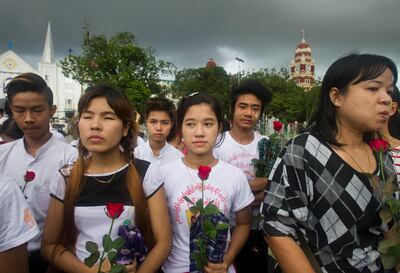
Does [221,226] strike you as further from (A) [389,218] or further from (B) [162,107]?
(B) [162,107]

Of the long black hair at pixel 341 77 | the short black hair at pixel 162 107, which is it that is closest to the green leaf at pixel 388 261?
the long black hair at pixel 341 77

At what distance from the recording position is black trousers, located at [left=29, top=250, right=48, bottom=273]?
2.04m

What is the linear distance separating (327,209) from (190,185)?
85 centimetres

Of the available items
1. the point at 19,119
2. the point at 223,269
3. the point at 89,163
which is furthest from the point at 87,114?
the point at 223,269

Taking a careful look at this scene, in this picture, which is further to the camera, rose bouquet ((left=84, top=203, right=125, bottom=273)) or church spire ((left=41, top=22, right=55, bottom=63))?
church spire ((left=41, top=22, right=55, bottom=63))

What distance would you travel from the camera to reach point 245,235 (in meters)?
2.17

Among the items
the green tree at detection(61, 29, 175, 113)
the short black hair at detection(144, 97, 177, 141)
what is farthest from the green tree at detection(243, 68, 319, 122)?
the short black hair at detection(144, 97, 177, 141)

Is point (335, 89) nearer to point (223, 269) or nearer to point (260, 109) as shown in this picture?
point (223, 269)

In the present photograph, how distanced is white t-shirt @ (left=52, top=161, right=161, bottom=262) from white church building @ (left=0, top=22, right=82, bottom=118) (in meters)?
64.2

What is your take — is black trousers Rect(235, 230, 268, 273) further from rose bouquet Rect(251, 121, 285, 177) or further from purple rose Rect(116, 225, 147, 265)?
purple rose Rect(116, 225, 147, 265)

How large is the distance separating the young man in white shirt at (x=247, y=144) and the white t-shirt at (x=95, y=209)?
1206mm

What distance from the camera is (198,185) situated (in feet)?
6.91

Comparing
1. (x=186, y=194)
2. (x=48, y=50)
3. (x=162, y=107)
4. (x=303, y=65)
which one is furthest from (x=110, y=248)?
(x=303, y=65)

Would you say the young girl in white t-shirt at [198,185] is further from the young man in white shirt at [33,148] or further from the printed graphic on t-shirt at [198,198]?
the young man in white shirt at [33,148]
